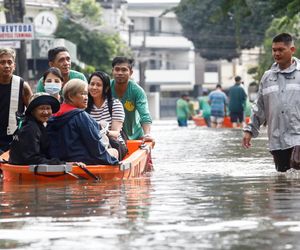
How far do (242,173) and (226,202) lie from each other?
444 centimetres

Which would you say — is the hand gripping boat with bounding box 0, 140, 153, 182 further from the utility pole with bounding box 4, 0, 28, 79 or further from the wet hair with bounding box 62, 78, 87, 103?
the utility pole with bounding box 4, 0, 28, 79

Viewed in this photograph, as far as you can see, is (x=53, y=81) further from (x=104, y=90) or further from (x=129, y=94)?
(x=129, y=94)

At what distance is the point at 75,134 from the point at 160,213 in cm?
368

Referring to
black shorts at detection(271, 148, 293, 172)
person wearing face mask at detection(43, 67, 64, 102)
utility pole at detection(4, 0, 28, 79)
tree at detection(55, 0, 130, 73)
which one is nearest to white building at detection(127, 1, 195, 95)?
tree at detection(55, 0, 130, 73)

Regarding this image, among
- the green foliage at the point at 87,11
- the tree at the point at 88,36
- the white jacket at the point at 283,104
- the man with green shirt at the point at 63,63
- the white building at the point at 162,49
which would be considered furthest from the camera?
the white building at the point at 162,49

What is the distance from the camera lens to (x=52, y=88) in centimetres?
1416

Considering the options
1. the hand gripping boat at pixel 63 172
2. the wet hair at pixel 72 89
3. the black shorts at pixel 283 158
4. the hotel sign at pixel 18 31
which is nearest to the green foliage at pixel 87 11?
the hotel sign at pixel 18 31

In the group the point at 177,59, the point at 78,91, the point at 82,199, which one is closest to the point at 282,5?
the point at 78,91

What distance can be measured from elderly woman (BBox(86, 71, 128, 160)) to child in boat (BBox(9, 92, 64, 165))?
75.1 inches

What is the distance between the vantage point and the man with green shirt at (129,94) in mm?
15750

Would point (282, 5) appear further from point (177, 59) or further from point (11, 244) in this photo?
point (177, 59)

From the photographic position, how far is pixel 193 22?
3248 inches

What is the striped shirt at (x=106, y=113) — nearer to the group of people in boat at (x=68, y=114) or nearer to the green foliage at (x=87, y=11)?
the group of people in boat at (x=68, y=114)

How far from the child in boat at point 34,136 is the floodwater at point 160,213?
344mm
